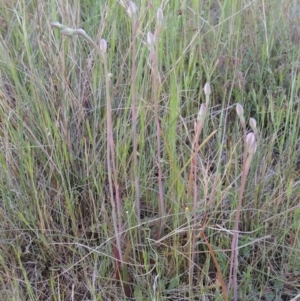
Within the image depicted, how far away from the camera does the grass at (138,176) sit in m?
1.06

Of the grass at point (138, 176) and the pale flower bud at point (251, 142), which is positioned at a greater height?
the pale flower bud at point (251, 142)

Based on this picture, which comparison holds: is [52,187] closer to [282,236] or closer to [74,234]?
[74,234]

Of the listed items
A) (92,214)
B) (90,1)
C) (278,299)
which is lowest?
(278,299)

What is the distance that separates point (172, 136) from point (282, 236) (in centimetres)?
33

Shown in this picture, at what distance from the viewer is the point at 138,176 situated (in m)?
1.15

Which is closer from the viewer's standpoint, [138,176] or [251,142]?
[251,142]

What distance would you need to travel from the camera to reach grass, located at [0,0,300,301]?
1.06 meters

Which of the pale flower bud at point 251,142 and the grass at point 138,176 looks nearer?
the pale flower bud at point 251,142

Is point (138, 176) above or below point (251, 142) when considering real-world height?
below

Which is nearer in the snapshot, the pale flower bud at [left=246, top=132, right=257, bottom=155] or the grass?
the pale flower bud at [left=246, top=132, right=257, bottom=155]

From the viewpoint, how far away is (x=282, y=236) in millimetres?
1107

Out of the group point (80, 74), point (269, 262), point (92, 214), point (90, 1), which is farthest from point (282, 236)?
point (90, 1)

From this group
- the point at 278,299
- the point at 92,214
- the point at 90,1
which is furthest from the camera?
the point at 90,1

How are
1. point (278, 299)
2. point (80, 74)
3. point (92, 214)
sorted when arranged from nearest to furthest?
point (278, 299), point (92, 214), point (80, 74)
